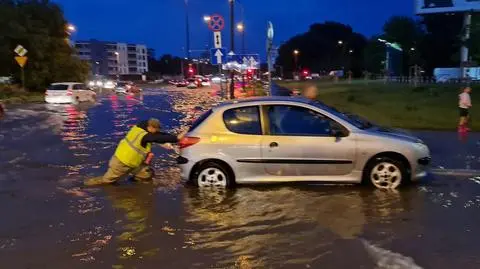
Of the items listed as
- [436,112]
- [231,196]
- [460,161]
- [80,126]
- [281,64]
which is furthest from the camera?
[281,64]

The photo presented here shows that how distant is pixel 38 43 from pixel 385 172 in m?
50.0

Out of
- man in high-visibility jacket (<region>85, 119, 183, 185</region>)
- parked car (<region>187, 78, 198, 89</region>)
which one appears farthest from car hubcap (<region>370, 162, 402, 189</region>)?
parked car (<region>187, 78, 198, 89</region>)

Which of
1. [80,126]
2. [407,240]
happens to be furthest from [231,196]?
[80,126]

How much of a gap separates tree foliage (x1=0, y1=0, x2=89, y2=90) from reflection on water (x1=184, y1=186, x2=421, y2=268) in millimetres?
46562

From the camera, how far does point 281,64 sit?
152375 millimetres

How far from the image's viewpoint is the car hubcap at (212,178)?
30.7 feet

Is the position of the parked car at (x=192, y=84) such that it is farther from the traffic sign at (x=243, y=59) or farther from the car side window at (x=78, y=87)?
the traffic sign at (x=243, y=59)

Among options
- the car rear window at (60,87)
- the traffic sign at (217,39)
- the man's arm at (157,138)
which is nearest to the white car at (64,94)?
the car rear window at (60,87)

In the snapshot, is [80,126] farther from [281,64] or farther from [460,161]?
[281,64]

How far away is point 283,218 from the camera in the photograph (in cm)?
759

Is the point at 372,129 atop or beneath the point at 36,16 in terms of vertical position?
beneath

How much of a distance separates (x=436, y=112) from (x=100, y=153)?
16.6 meters

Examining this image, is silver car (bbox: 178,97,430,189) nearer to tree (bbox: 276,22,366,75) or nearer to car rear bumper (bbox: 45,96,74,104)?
car rear bumper (bbox: 45,96,74,104)

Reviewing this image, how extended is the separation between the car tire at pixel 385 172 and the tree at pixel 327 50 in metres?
132
